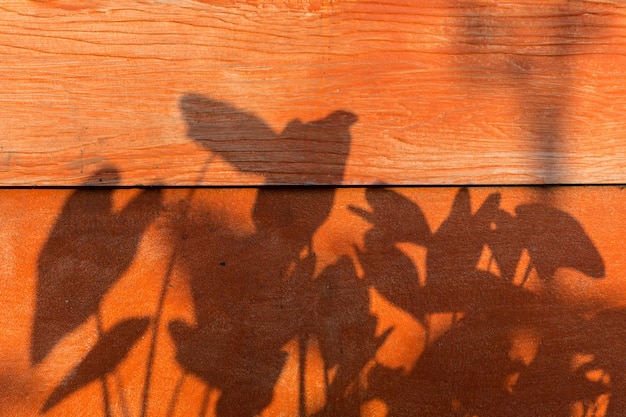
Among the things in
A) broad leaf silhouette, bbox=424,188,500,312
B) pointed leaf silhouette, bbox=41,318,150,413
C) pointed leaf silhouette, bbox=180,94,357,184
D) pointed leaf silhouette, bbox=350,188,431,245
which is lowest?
pointed leaf silhouette, bbox=41,318,150,413

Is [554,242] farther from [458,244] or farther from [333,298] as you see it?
[333,298]

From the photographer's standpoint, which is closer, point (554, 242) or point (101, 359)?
point (101, 359)

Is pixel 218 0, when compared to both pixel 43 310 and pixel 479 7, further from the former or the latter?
pixel 43 310

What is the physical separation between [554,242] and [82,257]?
142 centimetres

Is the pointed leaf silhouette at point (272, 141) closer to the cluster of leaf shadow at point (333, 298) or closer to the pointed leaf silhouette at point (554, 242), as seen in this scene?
the cluster of leaf shadow at point (333, 298)

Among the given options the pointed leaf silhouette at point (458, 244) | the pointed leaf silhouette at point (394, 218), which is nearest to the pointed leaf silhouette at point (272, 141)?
the pointed leaf silhouette at point (394, 218)

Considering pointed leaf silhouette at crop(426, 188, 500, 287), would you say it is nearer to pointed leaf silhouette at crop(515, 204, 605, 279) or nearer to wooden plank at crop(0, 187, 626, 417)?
wooden plank at crop(0, 187, 626, 417)

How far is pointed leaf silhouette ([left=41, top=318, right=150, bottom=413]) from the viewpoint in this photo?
5.25 feet

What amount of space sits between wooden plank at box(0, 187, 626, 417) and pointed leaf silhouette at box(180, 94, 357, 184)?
0.07 meters

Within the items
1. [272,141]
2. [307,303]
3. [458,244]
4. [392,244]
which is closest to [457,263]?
[458,244]

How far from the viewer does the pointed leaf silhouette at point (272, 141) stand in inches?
64.9

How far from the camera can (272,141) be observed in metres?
1.66

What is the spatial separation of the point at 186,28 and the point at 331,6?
427 mm

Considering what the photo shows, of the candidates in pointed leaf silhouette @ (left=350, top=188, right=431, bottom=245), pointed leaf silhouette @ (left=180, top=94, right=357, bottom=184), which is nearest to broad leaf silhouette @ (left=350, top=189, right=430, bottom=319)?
pointed leaf silhouette @ (left=350, top=188, right=431, bottom=245)
